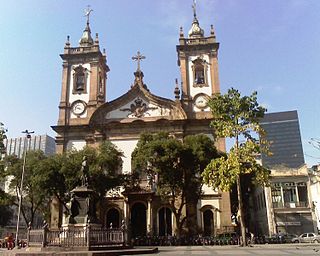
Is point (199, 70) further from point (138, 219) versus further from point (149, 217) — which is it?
point (138, 219)

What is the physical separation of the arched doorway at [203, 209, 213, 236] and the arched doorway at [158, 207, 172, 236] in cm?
368

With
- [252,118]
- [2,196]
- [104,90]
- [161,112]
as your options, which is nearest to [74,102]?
[104,90]

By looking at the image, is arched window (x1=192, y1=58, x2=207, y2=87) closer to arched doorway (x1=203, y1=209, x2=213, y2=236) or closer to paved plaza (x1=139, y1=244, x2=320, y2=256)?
A: arched doorway (x1=203, y1=209, x2=213, y2=236)

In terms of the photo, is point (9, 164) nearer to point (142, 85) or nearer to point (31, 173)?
point (31, 173)

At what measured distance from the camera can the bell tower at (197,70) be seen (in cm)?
4256

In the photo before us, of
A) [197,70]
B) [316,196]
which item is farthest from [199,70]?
[316,196]

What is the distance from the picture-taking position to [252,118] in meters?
26.8

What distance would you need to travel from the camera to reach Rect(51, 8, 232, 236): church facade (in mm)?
37406

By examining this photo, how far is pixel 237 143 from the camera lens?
86.1ft

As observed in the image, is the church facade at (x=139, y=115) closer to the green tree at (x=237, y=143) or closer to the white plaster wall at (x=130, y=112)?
the white plaster wall at (x=130, y=112)

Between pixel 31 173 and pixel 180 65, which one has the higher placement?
pixel 180 65

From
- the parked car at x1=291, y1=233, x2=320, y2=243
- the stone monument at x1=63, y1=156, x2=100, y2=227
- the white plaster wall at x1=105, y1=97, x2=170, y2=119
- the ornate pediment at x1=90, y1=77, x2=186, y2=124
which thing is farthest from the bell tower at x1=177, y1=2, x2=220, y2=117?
the stone monument at x1=63, y1=156, x2=100, y2=227

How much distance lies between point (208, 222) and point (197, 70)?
18.8m

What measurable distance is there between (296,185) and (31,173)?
30801mm
